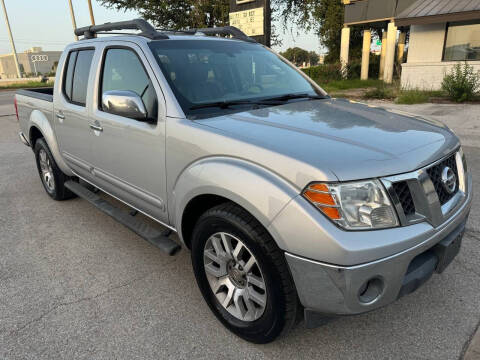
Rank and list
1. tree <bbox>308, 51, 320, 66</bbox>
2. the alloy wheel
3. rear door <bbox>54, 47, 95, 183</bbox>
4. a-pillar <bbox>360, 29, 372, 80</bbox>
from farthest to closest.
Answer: tree <bbox>308, 51, 320, 66</bbox>
a-pillar <bbox>360, 29, 372, 80</bbox>
rear door <bbox>54, 47, 95, 183</bbox>
the alloy wheel

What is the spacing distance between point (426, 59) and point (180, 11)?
1519cm

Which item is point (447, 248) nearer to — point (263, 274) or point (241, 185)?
point (263, 274)

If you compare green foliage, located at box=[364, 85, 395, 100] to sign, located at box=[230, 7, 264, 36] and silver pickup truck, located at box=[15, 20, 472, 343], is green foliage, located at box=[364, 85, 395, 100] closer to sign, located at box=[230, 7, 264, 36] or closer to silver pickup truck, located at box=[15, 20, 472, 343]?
sign, located at box=[230, 7, 264, 36]

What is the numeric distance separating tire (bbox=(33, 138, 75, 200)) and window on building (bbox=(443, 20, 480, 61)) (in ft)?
48.3

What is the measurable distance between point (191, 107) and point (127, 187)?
96 centimetres

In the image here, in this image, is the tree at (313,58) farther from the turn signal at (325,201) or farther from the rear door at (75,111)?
the turn signal at (325,201)

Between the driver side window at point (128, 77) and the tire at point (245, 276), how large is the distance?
0.92 m

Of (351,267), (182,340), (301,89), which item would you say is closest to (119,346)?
(182,340)

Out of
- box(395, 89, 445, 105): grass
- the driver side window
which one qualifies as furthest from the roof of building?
the driver side window

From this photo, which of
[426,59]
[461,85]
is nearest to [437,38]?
[426,59]

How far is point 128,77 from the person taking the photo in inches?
117

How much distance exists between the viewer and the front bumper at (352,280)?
5.65ft

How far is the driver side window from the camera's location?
106 inches

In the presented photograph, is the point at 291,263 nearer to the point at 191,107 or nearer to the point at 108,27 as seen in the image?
the point at 191,107
